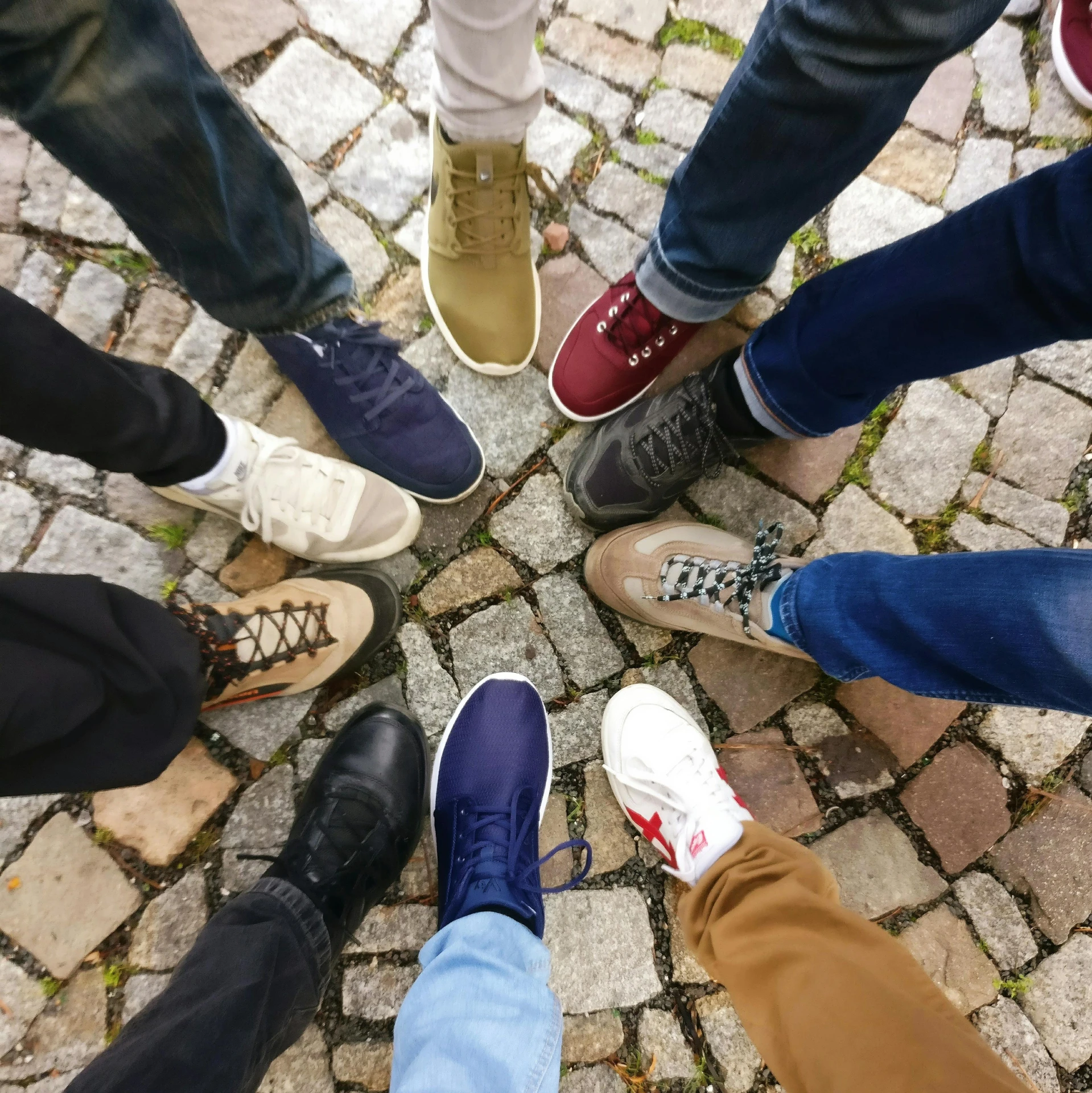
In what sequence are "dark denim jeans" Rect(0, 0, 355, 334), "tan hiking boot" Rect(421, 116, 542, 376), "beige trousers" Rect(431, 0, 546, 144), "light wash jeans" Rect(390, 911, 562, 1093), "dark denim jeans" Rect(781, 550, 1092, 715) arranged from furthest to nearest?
"tan hiking boot" Rect(421, 116, 542, 376) < "beige trousers" Rect(431, 0, 546, 144) < "light wash jeans" Rect(390, 911, 562, 1093) < "dark denim jeans" Rect(781, 550, 1092, 715) < "dark denim jeans" Rect(0, 0, 355, 334)

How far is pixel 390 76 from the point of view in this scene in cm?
184

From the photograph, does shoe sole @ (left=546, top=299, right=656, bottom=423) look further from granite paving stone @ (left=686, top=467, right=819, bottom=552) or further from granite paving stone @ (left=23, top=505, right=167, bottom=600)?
granite paving stone @ (left=23, top=505, right=167, bottom=600)

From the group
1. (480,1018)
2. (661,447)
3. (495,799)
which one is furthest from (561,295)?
(480,1018)

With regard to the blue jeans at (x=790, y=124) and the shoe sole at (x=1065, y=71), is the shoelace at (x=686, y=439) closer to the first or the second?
the blue jeans at (x=790, y=124)

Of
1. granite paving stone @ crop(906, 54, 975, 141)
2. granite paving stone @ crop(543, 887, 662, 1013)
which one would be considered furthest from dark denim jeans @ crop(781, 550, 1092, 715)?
granite paving stone @ crop(906, 54, 975, 141)

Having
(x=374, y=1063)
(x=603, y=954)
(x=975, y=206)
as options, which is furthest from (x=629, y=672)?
(x=975, y=206)

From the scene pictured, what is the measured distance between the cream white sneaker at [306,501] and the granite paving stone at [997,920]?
67.8 inches

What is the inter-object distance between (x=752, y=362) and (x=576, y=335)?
0.49m

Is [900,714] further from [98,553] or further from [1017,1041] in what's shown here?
[98,553]

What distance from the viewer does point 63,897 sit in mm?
1572

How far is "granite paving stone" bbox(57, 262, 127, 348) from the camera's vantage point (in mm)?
1716

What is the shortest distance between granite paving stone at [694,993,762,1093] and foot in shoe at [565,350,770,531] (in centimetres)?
123

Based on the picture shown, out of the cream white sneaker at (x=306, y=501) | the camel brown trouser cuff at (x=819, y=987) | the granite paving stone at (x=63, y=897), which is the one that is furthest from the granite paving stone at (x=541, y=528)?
the granite paving stone at (x=63, y=897)

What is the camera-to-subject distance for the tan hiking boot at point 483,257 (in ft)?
5.08
